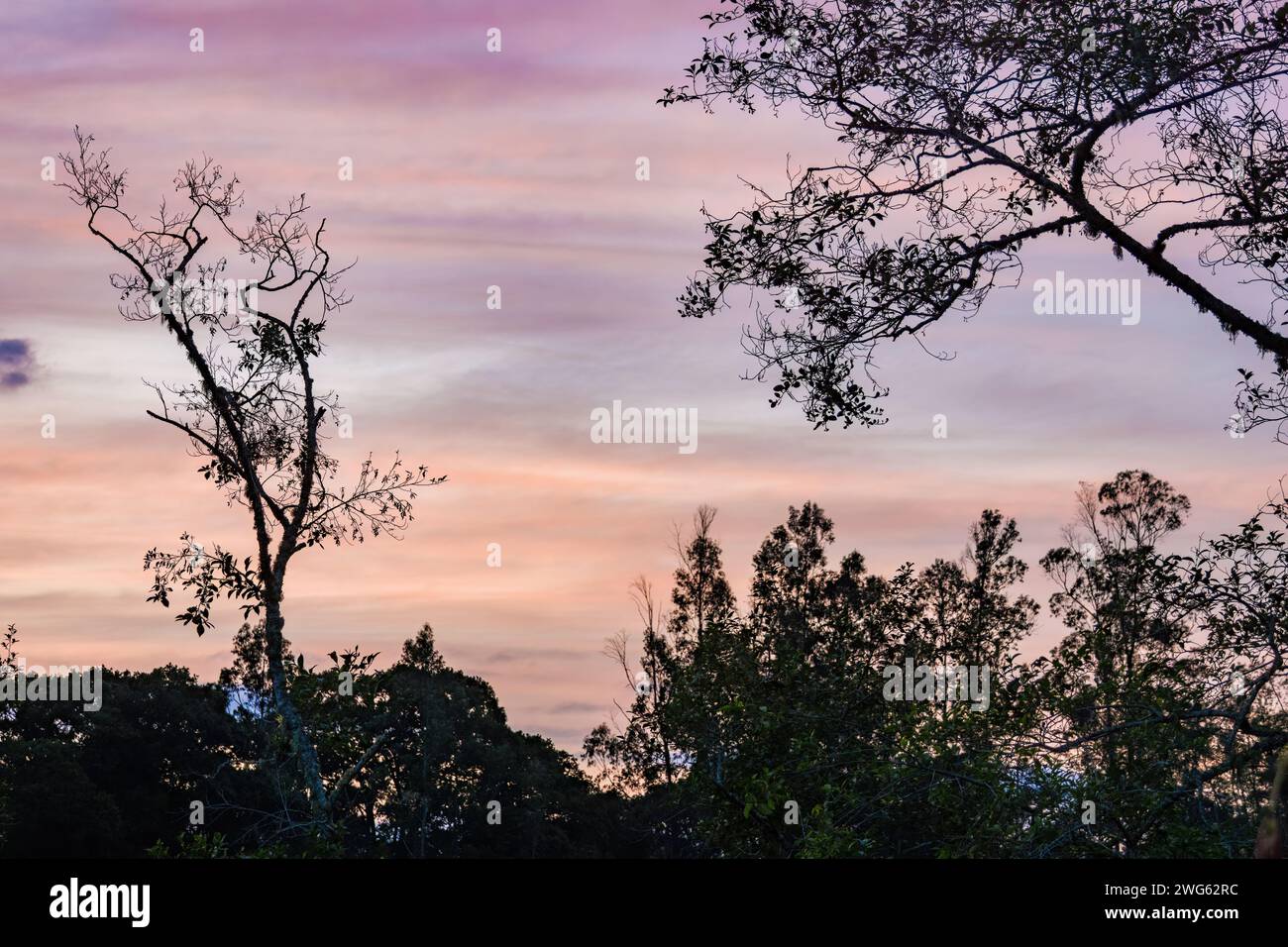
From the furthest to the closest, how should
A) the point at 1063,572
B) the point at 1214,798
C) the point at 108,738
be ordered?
1. the point at 108,738
2. the point at 1063,572
3. the point at 1214,798

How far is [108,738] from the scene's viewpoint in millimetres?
38562

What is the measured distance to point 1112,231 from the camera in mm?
11695

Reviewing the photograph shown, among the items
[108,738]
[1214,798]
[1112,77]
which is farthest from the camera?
[108,738]

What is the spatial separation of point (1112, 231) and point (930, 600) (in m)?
25.3

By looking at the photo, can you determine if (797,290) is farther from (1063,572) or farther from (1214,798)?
(1063,572)

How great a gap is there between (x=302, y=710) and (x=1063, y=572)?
2616 centimetres

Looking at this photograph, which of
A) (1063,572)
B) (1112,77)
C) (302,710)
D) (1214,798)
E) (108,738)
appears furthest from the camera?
(108,738)

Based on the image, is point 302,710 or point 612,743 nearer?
point 302,710

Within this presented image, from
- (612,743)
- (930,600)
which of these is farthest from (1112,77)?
(612,743)
